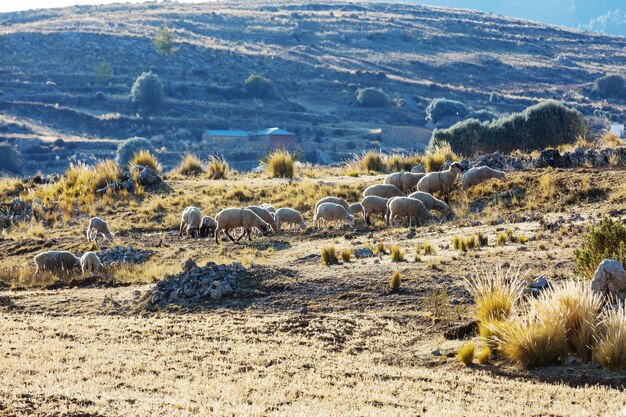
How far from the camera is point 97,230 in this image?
25.0m

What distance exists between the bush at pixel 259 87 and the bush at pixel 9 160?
35088 millimetres

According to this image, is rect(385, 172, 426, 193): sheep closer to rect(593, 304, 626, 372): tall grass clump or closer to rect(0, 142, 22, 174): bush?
rect(593, 304, 626, 372): tall grass clump

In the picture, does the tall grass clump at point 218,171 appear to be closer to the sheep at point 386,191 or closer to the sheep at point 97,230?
the sheep at point 97,230

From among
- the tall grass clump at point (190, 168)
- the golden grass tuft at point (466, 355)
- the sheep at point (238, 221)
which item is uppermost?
the golden grass tuft at point (466, 355)

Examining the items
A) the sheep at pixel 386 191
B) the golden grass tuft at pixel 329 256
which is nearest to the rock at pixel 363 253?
the golden grass tuft at pixel 329 256

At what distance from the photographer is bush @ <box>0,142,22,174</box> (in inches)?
2948

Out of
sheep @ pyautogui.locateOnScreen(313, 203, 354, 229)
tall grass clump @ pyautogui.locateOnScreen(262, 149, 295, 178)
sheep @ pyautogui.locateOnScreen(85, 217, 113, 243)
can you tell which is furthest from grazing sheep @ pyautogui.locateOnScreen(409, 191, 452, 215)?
tall grass clump @ pyautogui.locateOnScreen(262, 149, 295, 178)

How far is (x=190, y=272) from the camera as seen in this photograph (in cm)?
1644

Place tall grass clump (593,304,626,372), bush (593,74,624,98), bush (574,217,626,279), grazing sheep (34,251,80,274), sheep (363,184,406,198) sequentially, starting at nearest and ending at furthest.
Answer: tall grass clump (593,304,626,372) < bush (574,217,626,279) < grazing sheep (34,251,80,274) < sheep (363,184,406,198) < bush (593,74,624,98)

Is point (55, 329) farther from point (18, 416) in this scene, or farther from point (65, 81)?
point (65, 81)

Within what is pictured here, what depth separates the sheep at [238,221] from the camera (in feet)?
74.8

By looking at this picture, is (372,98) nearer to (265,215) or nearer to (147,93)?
(147,93)

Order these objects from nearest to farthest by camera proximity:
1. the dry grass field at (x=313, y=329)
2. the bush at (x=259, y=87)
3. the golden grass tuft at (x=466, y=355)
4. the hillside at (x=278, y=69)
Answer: the dry grass field at (x=313, y=329), the golden grass tuft at (x=466, y=355), the hillside at (x=278, y=69), the bush at (x=259, y=87)

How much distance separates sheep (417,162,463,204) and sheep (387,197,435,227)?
240 centimetres
